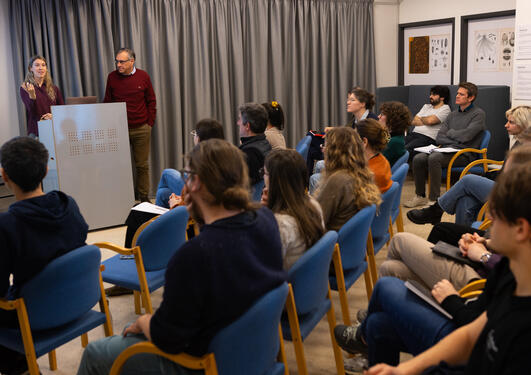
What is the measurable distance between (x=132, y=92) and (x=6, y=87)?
4.88 ft

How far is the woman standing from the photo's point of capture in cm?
521

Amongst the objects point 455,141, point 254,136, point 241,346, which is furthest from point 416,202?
point 241,346

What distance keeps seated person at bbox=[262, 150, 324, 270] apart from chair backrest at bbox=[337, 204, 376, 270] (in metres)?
0.24

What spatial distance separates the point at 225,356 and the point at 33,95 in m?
4.38

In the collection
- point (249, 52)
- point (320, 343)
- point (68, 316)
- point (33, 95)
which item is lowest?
point (320, 343)

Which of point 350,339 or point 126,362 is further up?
point 126,362

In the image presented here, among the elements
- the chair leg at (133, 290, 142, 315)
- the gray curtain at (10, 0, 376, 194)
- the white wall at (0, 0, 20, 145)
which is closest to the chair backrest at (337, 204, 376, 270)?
the chair leg at (133, 290, 142, 315)

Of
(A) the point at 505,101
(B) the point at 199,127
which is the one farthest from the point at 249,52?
(B) the point at 199,127

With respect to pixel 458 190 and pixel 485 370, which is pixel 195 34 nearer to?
pixel 458 190

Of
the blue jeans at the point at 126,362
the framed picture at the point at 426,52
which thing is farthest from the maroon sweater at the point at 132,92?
the framed picture at the point at 426,52

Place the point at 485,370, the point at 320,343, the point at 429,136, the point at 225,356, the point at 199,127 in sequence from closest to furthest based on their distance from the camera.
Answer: the point at 485,370, the point at 225,356, the point at 320,343, the point at 199,127, the point at 429,136

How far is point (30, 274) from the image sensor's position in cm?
212

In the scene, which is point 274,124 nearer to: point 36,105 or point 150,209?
point 150,209

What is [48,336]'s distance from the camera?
7.19 ft
